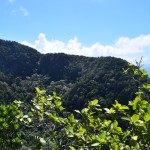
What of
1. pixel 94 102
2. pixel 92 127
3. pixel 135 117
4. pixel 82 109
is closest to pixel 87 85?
pixel 92 127

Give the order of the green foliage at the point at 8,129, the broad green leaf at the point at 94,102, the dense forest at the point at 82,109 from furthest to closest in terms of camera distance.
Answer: the green foliage at the point at 8,129
the broad green leaf at the point at 94,102
the dense forest at the point at 82,109

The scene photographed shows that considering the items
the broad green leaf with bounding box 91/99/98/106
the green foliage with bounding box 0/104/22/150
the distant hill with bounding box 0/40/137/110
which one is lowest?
the green foliage with bounding box 0/104/22/150

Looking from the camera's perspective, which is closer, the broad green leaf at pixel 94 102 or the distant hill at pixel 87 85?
the broad green leaf at pixel 94 102

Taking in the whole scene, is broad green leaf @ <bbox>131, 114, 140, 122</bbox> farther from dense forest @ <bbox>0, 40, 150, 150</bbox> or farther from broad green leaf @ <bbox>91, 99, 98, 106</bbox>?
broad green leaf @ <bbox>91, 99, 98, 106</bbox>

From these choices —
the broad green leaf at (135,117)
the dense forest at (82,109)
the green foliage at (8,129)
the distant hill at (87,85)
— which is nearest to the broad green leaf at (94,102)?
the dense forest at (82,109)

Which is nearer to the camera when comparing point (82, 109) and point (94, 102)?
point (82, 109)

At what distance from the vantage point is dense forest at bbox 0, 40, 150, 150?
384 cm

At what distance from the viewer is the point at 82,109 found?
14.3ft

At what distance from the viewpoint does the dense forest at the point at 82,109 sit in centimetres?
384

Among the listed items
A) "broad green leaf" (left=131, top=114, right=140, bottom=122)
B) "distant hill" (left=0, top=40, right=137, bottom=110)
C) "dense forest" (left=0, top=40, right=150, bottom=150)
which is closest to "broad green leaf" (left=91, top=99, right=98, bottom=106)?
"dense forest" (left=0, top=40, right=150, bottom=150)

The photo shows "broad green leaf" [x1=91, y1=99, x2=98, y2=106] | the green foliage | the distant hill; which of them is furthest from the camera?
the distant hill

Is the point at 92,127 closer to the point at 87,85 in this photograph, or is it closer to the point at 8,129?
the point at 8,129

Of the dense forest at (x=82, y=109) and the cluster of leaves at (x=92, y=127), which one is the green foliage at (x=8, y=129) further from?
the cluster of leaves at (x=92, y=127)

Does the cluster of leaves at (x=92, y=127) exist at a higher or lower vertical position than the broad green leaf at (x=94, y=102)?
lower
